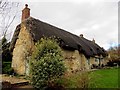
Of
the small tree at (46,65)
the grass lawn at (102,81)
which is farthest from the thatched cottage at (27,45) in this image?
the small tree at (46,65)

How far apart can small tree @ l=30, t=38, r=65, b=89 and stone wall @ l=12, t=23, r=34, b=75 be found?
761 cm

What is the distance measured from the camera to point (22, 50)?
26141 mm

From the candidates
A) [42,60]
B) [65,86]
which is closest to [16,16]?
[42,60]

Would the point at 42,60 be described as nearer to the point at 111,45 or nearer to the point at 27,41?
the point at 27,41

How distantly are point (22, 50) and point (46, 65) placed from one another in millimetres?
11196

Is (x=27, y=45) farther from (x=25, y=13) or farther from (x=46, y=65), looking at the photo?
(x=46, y=65)

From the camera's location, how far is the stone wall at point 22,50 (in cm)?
2482

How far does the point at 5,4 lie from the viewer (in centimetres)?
1177

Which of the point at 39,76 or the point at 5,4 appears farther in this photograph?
the point at 39,76

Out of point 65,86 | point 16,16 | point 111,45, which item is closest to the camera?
point 16,16

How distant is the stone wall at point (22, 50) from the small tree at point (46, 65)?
25.0 feet

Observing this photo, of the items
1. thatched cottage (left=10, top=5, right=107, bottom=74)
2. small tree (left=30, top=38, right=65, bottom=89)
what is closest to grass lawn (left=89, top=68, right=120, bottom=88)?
small tree (left=30, top=38, right=65, bottom=89)

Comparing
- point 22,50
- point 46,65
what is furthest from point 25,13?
point 46,65

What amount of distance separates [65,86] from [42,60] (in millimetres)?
2804
